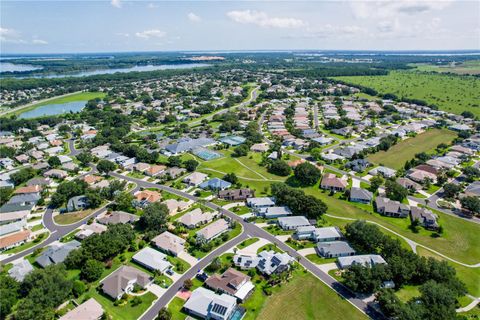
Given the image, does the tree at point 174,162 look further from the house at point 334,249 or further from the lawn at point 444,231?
the house at point 334,249

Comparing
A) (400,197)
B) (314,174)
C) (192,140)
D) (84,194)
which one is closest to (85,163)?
(84,194)

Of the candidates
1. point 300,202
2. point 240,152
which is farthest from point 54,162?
point 300,202

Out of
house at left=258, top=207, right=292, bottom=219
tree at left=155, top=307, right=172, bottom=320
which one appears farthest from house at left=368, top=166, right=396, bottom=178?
tree at left=155, top=307, right=172, bottom=320

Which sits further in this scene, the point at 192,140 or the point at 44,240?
the point at 192,140

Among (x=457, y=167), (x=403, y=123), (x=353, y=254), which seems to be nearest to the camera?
(x=353, y=254)

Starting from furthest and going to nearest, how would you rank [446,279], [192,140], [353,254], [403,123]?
[403,123] → [192,140] → [353,254] → [446,279]

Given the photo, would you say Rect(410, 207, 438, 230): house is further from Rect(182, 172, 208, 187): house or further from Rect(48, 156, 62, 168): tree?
Rect(48, 156, 62, 168): tree

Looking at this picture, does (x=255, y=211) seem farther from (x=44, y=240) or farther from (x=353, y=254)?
(x=44, y=240)
